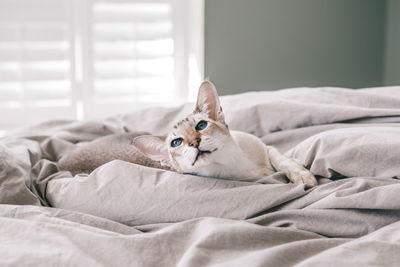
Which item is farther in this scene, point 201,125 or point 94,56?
point 94,56

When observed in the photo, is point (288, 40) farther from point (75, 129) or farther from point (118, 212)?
point (118, 212)

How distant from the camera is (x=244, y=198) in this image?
3.31ft

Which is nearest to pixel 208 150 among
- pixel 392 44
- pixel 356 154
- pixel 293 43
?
pixel 356 154

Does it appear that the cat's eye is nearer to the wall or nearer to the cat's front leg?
the cat's front leg

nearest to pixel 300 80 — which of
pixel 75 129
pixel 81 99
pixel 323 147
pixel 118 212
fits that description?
pixel 81 99

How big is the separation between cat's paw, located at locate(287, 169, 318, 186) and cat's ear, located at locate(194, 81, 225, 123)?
0.21 m

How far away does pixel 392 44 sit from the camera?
3734 millimetres

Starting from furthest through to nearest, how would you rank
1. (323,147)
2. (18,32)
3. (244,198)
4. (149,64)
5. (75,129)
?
(149,64), (18,32), (75,129), (323,147), (244,198)

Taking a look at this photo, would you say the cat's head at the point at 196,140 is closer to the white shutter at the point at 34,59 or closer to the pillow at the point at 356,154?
the pillow at the point at 356,154

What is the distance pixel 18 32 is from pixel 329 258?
117 inches

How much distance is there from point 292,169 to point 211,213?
0.25m

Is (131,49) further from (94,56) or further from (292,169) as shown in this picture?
(292,169)

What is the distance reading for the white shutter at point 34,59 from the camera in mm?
3238

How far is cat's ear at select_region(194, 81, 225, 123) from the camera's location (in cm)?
114
